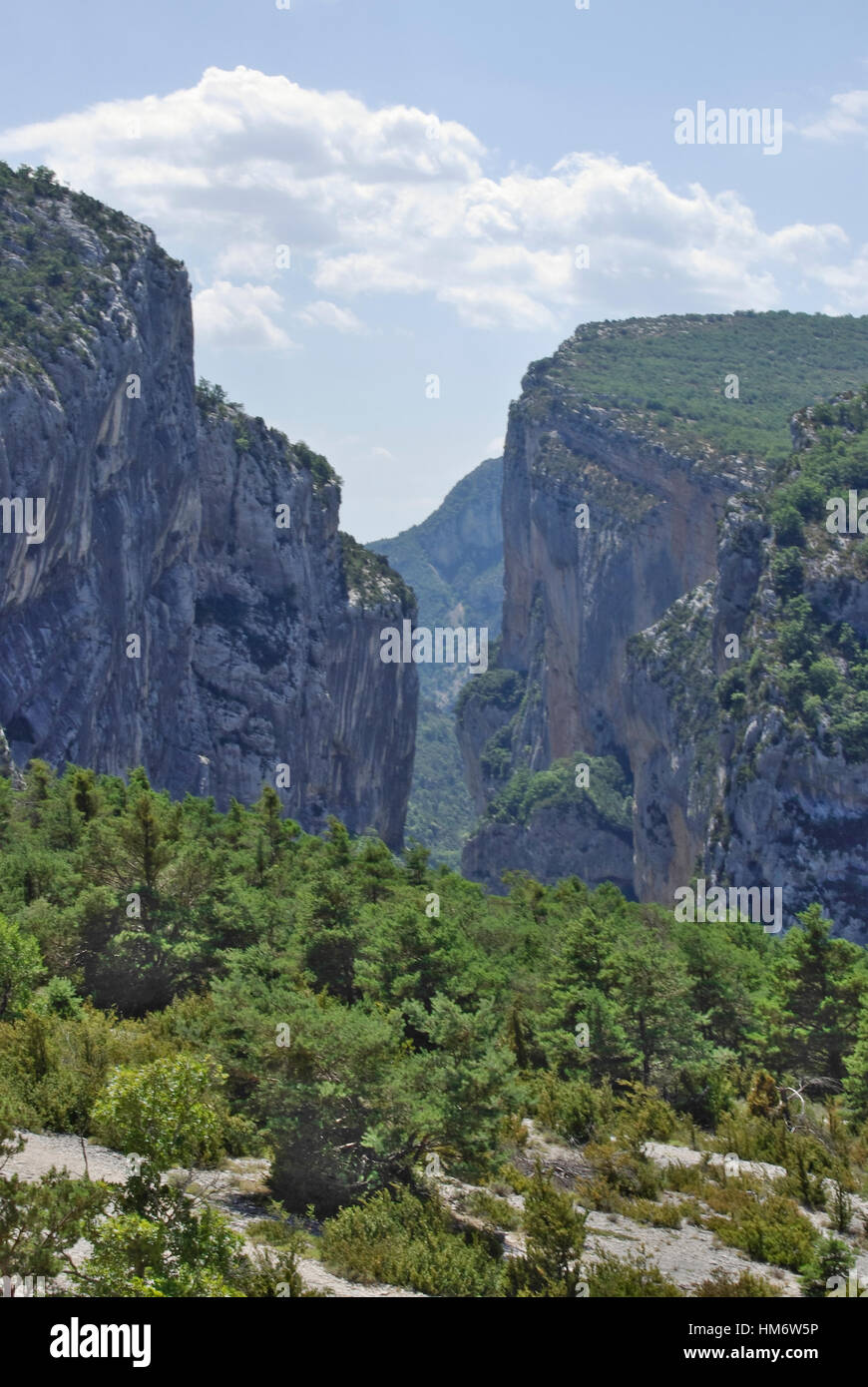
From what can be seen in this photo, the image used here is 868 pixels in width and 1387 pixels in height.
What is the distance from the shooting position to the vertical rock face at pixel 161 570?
7081cm

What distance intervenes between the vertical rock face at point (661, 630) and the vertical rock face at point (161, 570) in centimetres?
2251

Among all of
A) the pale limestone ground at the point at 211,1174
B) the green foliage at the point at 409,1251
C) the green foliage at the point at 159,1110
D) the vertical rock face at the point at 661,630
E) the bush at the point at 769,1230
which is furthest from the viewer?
the vertical rock face at the point at 661,630

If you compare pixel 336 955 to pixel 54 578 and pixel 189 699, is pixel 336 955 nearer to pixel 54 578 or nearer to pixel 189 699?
pixel 54 578

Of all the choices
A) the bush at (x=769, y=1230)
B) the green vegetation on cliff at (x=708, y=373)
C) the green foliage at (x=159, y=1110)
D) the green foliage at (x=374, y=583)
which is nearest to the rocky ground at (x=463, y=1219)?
the bush at (x=769, y=1230)

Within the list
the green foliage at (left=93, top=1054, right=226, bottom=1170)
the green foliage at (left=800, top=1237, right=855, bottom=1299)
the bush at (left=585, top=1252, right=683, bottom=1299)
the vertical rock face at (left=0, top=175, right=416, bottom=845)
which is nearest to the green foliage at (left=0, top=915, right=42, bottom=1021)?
the green foliage at (left=93, top=1054, right=226, bottom=1170)

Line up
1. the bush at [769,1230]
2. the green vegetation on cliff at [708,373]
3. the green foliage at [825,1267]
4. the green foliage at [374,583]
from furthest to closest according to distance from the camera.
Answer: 1. the green vegetation on cliff at [708,373]
2. the green foliage at [374,583]
3. the bush at [769,1230]
4. the green foliage at [825,1267]

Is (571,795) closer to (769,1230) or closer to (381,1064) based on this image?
(381,1064)

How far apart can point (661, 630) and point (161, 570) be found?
154 ft

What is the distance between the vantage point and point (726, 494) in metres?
124

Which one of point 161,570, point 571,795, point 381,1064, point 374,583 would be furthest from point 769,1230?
point 571,795

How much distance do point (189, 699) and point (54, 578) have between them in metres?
23.7

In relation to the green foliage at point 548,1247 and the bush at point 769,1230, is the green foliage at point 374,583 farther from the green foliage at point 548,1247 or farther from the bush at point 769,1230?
the green foliage at point 548,1247

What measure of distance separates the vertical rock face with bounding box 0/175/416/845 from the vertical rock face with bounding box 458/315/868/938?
2251 centimetres
